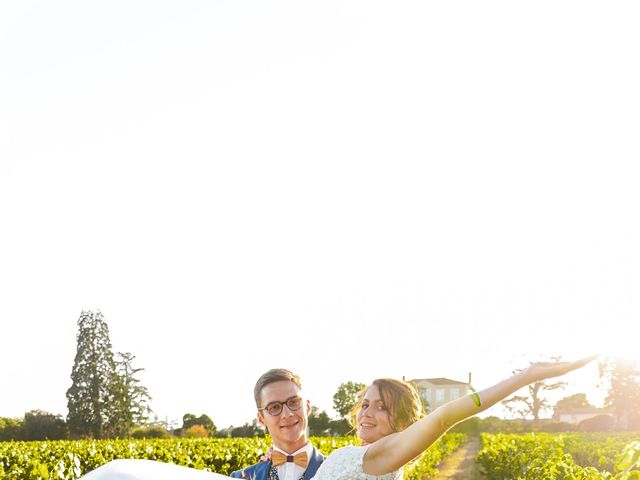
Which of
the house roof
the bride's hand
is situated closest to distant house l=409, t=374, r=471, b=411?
the house roof

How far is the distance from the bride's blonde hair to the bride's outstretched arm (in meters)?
0.78

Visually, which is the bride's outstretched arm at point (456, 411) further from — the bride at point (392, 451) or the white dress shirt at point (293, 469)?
the white dress shirt at point (293, 469)

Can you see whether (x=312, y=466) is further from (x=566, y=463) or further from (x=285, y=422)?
(x=566, y=463)

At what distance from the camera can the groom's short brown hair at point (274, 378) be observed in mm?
3311

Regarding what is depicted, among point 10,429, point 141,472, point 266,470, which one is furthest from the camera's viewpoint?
point 10,429

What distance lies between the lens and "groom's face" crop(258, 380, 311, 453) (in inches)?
130

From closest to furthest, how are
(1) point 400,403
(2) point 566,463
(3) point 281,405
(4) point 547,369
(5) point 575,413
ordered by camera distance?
(4) point 547,369 < (1) point 400,403 < (3) point 281,405 < (2) point 566,463 < (5) point 575,413

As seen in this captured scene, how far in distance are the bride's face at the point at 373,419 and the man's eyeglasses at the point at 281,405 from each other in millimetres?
351

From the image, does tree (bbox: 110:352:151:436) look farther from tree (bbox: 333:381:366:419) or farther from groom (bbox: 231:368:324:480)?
groom (bbox: 231:368:324:480)

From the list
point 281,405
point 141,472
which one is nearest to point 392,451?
point 141,472

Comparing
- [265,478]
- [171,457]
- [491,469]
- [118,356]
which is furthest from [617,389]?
[265,478]

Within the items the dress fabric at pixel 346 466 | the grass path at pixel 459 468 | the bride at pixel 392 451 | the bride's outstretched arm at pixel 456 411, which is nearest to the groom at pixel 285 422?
the bride at pixel 392 451

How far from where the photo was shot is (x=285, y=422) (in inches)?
130

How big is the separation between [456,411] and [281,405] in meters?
1.37
